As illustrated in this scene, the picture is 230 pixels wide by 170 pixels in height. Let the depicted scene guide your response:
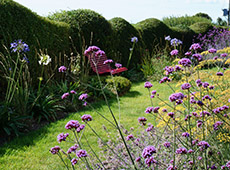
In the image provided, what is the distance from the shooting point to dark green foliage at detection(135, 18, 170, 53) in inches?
392

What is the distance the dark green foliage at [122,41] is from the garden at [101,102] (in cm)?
4

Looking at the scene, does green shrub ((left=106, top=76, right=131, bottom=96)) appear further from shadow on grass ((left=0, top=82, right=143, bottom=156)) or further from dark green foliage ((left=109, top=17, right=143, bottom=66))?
shadow on grass ((left=0, top=82, right=143, bottom=156))

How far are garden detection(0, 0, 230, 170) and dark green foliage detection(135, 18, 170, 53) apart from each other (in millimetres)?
51

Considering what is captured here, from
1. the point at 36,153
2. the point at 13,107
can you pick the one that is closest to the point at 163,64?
the point at 13,107

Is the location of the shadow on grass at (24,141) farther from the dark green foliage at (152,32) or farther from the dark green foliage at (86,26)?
the dark green foliage at (152,32)

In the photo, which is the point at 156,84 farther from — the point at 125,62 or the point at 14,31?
the point at 14,31

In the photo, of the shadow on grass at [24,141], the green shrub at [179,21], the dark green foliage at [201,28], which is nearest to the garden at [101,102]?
the shadow on grass at [24,141]

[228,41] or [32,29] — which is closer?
[32,29]

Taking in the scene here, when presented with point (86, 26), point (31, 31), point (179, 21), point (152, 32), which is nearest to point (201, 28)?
point (179, 21)

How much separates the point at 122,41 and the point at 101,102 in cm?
406

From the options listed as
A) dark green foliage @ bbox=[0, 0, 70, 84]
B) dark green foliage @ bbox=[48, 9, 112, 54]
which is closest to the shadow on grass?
dark green foliage @ bbox=[0, 0, 70, 84]

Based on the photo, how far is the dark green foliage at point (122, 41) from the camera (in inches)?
339

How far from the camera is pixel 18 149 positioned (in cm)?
326

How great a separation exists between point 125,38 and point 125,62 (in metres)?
0.91
